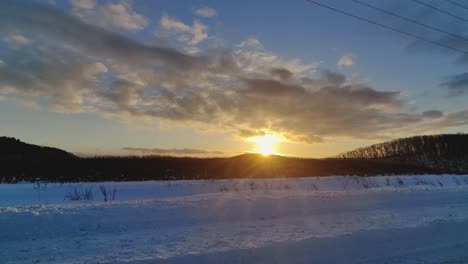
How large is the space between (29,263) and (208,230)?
3545 millimetres

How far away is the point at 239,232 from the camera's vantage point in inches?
297

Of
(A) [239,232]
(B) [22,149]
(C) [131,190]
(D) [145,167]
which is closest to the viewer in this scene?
(A) [239,232]

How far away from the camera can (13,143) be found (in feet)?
163

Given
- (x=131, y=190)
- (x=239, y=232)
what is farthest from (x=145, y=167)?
(x=239, y=232)

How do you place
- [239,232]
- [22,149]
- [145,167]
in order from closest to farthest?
[239,232] → [145,167] → [22,149]

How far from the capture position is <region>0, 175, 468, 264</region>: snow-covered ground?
5.91 m

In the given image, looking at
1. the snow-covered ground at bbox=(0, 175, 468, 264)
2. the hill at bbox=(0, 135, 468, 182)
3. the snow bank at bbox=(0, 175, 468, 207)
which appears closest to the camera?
the snow-covered ground at bbox=(0, 175, 468, 264)

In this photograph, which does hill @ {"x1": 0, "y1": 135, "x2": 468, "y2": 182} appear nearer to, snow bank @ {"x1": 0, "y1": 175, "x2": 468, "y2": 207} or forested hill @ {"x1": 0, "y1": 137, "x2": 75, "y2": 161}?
forested hill @ {"x1": 0, "y1": 137, "x2": 75, "y2": 161}

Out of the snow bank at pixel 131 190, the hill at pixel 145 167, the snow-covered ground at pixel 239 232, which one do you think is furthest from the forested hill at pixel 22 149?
the snow-covered ground at pixel 239 232

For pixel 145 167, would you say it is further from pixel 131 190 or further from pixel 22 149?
pixel 22 149

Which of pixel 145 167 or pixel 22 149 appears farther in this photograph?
pixel 22 149

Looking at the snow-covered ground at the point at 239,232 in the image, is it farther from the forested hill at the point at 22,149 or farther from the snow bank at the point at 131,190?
the forested hill at the point at 22,149

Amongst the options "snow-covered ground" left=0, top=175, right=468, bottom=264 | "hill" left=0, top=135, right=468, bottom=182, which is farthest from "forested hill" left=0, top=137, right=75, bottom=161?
"snow-covered ground" left=0, top=175, right=468, bottom=264

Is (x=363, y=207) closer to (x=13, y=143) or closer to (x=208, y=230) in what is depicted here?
(x=208, y=230)
